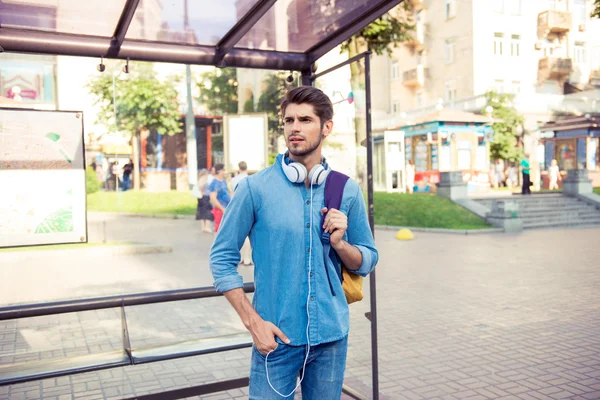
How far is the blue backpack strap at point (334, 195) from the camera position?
2340 millimetres

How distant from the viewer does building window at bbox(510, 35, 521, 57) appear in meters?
38.6

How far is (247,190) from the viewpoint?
2297 mm

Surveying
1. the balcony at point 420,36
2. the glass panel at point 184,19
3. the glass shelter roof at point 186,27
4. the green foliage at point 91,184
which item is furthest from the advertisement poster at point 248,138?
the balcony at point 420,36

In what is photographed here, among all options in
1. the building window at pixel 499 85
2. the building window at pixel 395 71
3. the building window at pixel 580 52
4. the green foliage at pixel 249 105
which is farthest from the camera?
the building window at pixel 395 71

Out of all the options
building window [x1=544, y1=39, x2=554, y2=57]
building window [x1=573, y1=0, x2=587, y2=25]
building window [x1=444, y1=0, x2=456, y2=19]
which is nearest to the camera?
building window [x1=444, y1=0, x2=456, y2=19]

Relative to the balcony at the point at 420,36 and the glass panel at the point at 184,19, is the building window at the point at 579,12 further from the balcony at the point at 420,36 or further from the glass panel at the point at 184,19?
the glass panel at the point at 184,19

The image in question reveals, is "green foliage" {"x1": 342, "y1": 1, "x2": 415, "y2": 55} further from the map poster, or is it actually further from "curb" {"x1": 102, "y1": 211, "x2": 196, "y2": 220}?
the map poster

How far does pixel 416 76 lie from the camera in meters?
41.7

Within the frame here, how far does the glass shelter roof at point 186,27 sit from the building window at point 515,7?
38.3m

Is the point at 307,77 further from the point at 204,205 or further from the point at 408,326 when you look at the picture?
the point at 204,205

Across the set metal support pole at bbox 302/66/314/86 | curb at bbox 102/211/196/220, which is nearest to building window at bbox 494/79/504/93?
curb at bbox 102/211/196/220

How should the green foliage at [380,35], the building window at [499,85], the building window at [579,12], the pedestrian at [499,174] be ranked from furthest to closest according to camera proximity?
1. the building window at [579,12]
2. the building window at [499,85]
3. the pedestrian at [499,174]
4. the green foliage at [380,35]

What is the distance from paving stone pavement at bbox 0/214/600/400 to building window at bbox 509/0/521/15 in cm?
2990

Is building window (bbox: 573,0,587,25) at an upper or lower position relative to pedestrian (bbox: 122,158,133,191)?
upper
